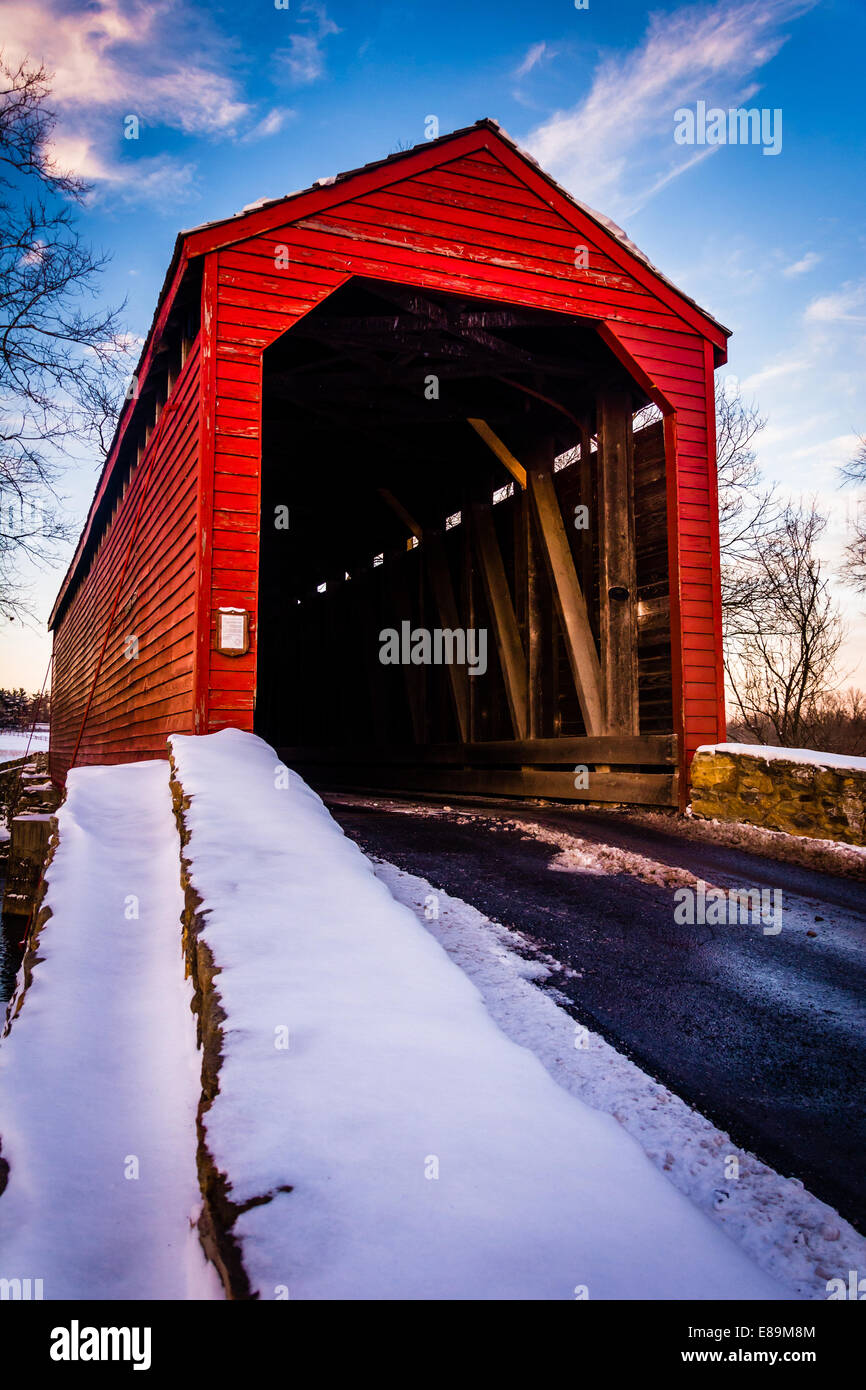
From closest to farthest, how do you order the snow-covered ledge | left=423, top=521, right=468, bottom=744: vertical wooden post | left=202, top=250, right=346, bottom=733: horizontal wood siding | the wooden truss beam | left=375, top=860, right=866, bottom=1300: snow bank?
left=375, top=860, right=866, bottom=1300: snow bank → the snow-covered ledge → left=202, top=250, right=346, bottom=733: horizontal wood siding → the wooden truss beam → left=423, top=521, right=468, bottom=744: vertical wooden post

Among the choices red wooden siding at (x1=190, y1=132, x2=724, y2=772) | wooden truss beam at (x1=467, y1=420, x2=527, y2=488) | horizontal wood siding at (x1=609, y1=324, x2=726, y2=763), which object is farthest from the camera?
wooden truss beam at (x1=467, y1=420, x2=527, y2=488)

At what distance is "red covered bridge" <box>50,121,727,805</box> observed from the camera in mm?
6160

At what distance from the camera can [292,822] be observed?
385 cm

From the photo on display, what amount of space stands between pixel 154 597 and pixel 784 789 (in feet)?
21.5

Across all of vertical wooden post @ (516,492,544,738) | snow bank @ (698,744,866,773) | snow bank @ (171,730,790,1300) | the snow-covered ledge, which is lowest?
snow bank @ (171,730,790,1300)

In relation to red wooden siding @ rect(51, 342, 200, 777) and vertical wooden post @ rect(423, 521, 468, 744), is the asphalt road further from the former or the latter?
vertical wooden post @ rect(423, 521, 468, 744)

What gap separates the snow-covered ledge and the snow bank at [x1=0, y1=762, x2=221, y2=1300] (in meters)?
4.37

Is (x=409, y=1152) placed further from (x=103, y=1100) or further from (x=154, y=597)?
(x=154, y=597)

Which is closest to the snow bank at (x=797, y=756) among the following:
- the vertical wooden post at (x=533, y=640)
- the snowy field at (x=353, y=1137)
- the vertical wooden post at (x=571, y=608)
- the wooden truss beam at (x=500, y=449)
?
the vertical wooden post at (x=571, y=608)

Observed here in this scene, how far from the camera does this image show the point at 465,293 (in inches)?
268

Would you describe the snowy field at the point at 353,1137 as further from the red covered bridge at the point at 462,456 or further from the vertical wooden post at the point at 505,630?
the vertical wooden post at the point at 505,630

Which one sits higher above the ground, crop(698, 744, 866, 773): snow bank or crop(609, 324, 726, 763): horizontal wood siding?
crop(609, 324, 726, 763): horizontal wood siding

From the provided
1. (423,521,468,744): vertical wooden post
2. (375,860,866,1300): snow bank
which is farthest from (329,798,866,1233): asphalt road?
(423,521,468,744): vertical wooden post
